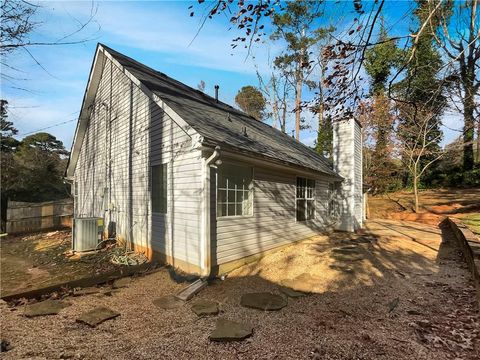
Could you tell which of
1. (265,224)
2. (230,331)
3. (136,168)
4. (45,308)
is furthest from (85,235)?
(230,331)

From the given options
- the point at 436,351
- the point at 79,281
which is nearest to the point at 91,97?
the point at 79,281

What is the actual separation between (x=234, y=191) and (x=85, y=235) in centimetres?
523

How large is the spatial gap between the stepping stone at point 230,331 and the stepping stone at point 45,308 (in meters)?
2.65

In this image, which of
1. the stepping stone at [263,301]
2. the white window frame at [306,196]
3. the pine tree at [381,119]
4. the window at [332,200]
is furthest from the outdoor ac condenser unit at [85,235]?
the pine tree at [381,119]

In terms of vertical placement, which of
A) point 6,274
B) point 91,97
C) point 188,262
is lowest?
point 6,274

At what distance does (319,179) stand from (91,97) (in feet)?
33.5

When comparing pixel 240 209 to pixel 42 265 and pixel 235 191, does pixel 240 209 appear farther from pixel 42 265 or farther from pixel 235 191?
pixel 42 265

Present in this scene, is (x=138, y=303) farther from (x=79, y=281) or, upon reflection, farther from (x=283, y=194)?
(x=283, y=194)

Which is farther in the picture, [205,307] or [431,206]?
[431,206]

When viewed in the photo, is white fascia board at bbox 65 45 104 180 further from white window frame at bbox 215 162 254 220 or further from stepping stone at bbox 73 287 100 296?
stepping stone at bbox 73 287 100 296

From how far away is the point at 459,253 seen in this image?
8.37 metres

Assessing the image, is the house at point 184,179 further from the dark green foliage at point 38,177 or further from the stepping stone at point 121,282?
the dark green foliage at point 38,177

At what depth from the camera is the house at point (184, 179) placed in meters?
6.38

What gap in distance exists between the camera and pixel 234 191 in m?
7.14
